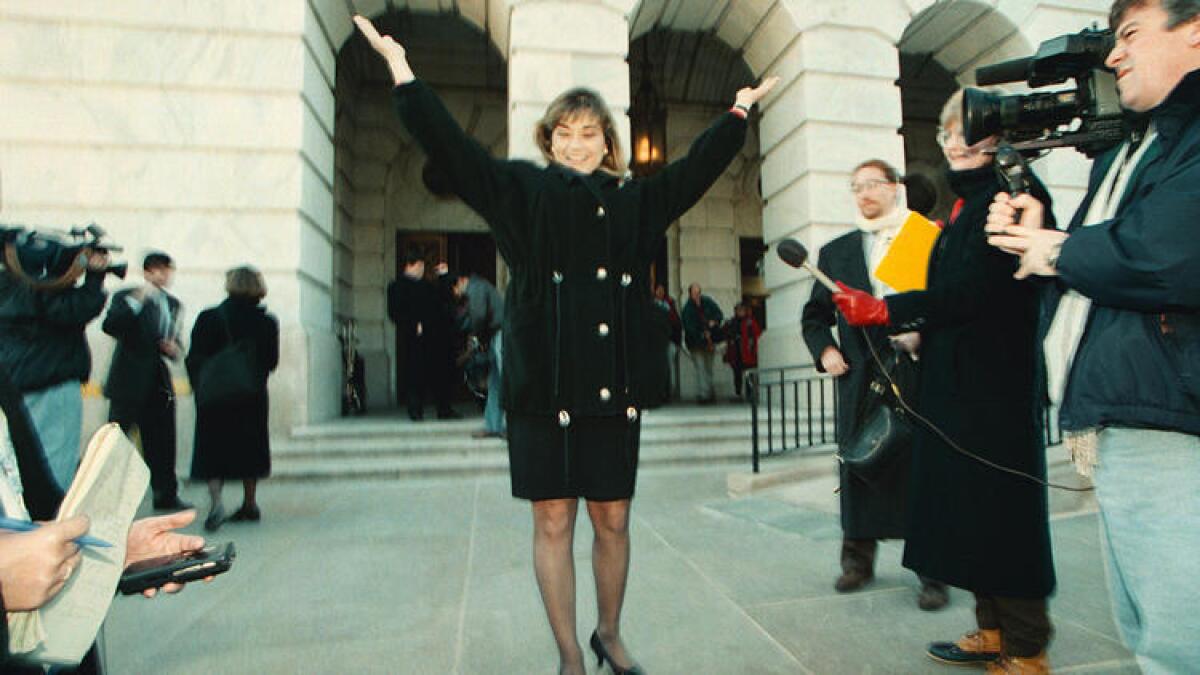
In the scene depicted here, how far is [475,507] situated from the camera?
17.4 ft

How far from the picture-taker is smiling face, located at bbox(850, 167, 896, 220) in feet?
10.9

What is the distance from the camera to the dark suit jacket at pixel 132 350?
4938mm

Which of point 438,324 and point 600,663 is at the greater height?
point 438,324

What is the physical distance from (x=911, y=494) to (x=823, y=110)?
7062 millimetres

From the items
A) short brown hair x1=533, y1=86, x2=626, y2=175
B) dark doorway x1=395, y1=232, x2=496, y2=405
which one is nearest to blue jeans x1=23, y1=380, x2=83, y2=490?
short brown hair x1=533, y1=86, x2=626, y2=175

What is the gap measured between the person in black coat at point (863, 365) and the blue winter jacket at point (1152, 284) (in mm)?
1584

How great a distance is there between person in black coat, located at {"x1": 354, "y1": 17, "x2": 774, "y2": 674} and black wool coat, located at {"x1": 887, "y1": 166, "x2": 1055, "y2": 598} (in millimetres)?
871

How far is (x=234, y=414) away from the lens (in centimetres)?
493

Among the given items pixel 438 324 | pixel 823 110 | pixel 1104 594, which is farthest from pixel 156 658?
pixel 823 110

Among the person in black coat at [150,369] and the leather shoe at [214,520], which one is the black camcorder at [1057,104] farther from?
the person in black coat at [150,369]

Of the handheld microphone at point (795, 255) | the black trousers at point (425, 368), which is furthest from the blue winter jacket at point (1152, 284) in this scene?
the black trousers at point (425, 368)

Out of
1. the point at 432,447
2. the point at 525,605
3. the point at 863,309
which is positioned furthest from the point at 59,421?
the point at 863,309

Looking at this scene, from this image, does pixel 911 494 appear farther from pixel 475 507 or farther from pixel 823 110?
pixel 823 110

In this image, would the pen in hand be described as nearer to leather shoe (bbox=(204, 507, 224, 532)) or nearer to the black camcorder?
the black camcorder
